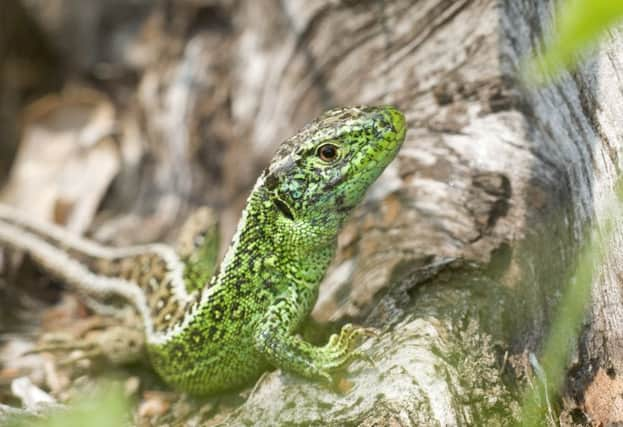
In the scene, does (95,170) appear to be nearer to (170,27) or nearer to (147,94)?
(147,94)

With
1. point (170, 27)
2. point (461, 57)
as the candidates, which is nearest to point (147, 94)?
point (170, 27)

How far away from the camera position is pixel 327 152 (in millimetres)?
3705

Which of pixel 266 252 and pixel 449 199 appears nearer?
pixel 266 252

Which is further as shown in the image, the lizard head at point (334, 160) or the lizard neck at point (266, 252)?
the lizard neck at point (266, 252)

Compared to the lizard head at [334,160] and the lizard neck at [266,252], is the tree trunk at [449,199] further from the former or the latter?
the lizard head at [334,160]

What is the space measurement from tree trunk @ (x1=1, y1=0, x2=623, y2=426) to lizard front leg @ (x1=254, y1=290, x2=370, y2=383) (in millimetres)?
87

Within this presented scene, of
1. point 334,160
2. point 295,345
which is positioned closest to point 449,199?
point 334,160

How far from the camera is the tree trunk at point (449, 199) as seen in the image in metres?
3.14

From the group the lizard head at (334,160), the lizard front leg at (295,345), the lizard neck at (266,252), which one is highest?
the lizard head at (334,160)

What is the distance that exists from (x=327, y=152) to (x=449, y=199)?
91 centimetres

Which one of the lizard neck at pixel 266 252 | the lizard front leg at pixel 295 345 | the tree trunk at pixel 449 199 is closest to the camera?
the tree trunk at pixel 449 199

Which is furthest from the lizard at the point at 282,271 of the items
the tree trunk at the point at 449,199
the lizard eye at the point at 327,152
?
the tree trunk at the point at 449,199

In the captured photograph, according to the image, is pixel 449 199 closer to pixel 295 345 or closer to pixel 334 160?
pixel 334 160

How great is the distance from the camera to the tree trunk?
124 inches
